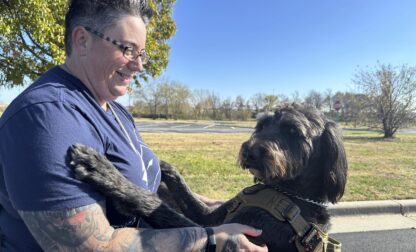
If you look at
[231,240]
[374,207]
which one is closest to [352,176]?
[374,207]

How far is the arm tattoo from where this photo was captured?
1396mm

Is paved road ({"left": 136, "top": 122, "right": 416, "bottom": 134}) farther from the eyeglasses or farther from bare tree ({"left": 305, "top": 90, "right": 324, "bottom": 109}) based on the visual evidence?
the eyeglasses

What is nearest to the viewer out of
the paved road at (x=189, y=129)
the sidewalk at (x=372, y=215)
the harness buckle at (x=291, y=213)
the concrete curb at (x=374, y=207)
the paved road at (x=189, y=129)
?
the harness buckle at (x=291, y=213)

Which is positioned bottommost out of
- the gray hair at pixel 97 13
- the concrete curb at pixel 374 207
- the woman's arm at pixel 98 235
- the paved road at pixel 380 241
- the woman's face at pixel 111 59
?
the paved road at pixel 380 241

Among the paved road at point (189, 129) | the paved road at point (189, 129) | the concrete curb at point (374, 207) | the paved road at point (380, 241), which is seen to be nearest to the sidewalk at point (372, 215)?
the concrete curb at point (374, 207)

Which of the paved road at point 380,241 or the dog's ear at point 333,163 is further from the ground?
the dog's ear at point 333,163

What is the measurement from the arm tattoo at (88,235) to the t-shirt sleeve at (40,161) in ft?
0.13

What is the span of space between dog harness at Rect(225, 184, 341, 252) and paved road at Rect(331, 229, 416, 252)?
100 inches

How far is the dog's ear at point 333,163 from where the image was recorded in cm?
287

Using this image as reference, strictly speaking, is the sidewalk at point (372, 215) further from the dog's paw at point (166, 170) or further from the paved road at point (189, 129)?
the paved road at point (189, 129)

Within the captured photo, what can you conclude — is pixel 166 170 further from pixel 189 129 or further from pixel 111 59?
pixel 189 129

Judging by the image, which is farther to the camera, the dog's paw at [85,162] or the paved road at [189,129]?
the paved road at [189,129]

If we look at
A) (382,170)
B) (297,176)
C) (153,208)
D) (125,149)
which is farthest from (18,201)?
(382,170)

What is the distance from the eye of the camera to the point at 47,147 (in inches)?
55.1
